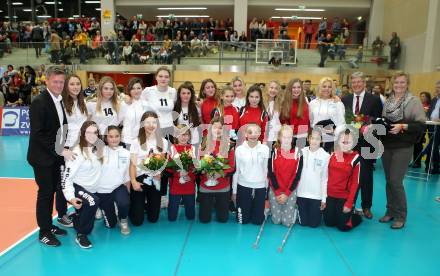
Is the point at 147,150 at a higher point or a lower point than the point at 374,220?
higher

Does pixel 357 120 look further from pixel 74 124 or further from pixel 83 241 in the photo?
pixel 83 241

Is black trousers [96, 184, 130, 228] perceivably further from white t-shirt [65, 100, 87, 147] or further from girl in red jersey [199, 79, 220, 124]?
girl in red jersey [199, 79, 220, 124]

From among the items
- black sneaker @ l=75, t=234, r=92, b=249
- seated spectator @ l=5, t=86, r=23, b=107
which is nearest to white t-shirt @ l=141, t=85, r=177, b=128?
black sneaker @ l=75, t=234, r=92, b=249

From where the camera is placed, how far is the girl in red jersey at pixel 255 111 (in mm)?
4965

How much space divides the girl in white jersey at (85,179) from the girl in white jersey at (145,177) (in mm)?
484

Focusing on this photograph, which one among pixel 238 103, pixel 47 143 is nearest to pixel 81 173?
pixel 47 143

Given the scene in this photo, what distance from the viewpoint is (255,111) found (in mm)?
5051

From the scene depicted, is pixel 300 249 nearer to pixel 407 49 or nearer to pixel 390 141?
pixel 390 141

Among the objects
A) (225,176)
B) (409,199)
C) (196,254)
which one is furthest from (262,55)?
(196,254)

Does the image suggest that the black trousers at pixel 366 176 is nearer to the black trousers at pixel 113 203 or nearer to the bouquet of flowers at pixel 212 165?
the bouquet of flowers at pixel 212 165

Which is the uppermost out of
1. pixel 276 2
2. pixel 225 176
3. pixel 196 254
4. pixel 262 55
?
pixel 276 2

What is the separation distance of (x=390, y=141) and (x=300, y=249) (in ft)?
6.16

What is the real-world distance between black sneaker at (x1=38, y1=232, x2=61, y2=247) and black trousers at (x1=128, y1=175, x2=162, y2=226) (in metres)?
0.94

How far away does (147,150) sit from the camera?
4.51 meters
